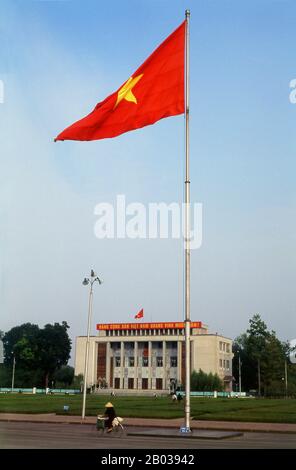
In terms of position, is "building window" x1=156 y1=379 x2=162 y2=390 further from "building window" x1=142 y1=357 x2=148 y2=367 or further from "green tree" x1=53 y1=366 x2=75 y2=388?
"green tree" x1=53 y1=366 x2=75 y2=388

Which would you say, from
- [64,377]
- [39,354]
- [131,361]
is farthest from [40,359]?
[131,361]

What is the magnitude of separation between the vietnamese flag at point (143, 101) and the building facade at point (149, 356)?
10343cm

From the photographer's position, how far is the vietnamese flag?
19484 millimetres

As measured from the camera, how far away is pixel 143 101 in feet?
65.3

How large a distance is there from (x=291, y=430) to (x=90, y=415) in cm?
1560

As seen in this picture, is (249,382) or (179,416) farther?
(249,382)

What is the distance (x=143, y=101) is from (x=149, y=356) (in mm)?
109769

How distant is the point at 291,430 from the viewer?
25859mm

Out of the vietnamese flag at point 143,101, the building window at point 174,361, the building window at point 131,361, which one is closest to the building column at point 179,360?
the building window at point 174,361

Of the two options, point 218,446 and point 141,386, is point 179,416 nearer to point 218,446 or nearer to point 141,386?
point 218,446

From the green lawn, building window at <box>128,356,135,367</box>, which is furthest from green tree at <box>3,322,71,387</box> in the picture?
the green lawn

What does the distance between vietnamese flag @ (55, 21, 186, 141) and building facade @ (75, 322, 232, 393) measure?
4072 inches

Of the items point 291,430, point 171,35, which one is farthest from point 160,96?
point 291,430

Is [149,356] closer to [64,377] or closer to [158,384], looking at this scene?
[158,384]
